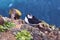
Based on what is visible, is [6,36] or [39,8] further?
[39,8]

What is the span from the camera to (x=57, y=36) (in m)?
6.14

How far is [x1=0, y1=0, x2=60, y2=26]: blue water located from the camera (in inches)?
424

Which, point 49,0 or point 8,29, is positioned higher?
point 49,0

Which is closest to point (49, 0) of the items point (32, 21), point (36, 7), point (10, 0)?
point (36, 7)

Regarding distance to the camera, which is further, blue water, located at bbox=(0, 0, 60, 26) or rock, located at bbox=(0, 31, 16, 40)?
blue water, located at bbox=(0, 0, 60, 26)

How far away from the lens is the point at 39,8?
440 inches

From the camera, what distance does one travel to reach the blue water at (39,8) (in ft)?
35.3

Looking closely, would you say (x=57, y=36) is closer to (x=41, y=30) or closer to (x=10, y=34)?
(x=41, y=30)

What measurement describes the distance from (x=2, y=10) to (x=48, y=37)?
5.70 meters

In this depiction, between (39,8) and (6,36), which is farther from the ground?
(39,8)

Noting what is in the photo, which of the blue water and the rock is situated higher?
the blue water

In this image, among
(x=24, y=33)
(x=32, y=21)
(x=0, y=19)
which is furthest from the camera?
(x=32, y=21)

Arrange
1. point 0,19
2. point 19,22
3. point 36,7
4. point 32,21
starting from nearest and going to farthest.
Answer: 1. point 0,19
2. point 19,22
3. point 32,21
4. point 36,7

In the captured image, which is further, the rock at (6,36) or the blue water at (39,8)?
the blue water at (39,8)
